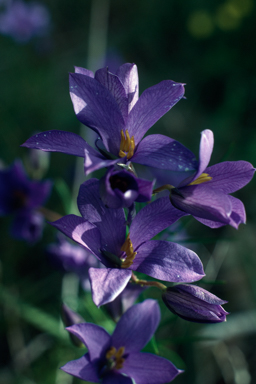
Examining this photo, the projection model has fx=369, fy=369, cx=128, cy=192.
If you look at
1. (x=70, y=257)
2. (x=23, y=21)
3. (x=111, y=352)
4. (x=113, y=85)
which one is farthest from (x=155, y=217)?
(x=23, y=21)

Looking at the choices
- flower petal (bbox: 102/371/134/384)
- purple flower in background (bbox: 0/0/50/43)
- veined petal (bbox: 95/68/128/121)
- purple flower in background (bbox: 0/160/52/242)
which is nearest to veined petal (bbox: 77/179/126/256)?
veined petal (bbox: 95/68/128/121)

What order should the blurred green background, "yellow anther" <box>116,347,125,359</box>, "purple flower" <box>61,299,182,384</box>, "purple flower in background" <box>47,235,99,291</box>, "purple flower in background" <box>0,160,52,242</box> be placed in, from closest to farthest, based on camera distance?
1. "purple flower" <box>61,299,182,384</box>
2. "yellow anther" <box>116,347,125,359</box>
3. "purple flower in background" <box>47,235,99,291</box>
4. "purple flower in background" <box>0,160,52,242</box>
5. the blurred green background

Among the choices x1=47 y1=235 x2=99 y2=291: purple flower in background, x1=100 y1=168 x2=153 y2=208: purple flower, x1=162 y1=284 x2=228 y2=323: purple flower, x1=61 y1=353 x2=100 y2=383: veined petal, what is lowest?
x1=47 y1=235 x2=99 y2=291: purple flower in background

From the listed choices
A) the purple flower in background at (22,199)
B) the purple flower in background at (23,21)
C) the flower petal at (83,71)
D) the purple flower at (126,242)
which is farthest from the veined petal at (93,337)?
the purple flower in background at (23,21)

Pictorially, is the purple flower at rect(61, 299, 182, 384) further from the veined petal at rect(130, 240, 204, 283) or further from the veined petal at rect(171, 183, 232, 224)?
the veined petal at rect(171, 183, 232, 224)

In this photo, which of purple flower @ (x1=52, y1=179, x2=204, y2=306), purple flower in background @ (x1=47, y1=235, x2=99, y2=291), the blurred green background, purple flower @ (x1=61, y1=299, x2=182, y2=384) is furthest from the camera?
the blurred green background

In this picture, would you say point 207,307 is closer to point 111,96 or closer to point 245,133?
point 111,96

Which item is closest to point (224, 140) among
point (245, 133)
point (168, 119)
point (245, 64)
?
point (245, 133)
